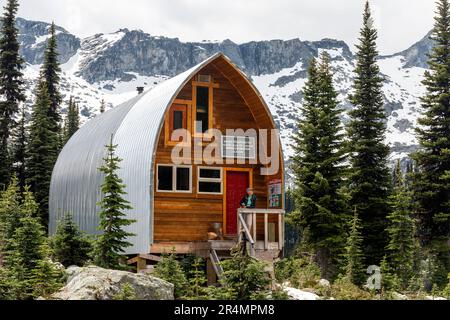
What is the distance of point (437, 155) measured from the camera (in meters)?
36.6

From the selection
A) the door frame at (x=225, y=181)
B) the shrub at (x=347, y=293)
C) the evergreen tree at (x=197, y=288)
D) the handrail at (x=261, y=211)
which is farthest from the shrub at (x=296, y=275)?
the evergreen tree at (x=197, y=288)

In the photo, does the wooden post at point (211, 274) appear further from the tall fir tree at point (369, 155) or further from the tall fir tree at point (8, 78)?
the tall fir tree at point (8, 78)

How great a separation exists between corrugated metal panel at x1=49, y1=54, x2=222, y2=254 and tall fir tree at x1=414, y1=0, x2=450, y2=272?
15.1 metres

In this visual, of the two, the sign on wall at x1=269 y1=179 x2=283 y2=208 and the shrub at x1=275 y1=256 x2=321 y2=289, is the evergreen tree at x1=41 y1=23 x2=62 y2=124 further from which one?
the shrub at x1=275 y1=256 x2=321 y2=289

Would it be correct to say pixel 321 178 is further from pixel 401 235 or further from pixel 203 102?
pixel 203 102

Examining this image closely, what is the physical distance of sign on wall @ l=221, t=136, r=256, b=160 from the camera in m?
27.0

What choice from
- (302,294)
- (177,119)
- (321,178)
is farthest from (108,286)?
(321,178)

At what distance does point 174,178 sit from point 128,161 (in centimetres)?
186

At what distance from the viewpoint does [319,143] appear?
3278cm

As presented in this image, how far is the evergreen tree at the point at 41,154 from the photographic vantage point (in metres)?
43.8

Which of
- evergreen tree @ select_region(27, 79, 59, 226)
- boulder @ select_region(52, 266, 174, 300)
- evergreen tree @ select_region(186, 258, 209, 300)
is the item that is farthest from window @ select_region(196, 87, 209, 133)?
evergreen tree @ select_region(27, 79, 59, 226)

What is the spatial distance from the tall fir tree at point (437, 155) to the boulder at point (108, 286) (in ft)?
71.6

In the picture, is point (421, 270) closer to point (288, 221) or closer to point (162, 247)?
point (288, 221)
